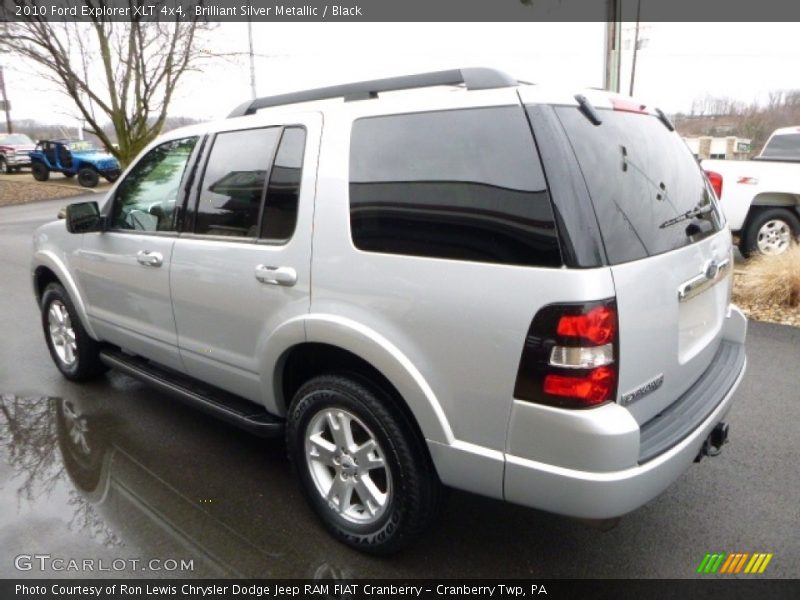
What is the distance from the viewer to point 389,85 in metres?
2.56

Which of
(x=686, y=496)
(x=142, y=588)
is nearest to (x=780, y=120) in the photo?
(x=686, y=496)

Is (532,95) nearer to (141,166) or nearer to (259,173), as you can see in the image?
(259,173)

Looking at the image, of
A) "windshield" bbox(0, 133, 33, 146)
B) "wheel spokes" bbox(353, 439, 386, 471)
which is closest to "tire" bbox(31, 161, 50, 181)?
"windshield" bbox(0, 133, 33, 146)

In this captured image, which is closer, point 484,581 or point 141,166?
point 484,581

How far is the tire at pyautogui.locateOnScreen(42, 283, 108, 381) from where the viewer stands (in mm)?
4289

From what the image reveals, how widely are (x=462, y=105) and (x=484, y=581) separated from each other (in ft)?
6.29

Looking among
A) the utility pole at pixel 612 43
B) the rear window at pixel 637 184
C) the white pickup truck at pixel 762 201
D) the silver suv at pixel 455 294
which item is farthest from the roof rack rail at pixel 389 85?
the utility pole at pixel 612 43

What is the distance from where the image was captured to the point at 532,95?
208 centimetres

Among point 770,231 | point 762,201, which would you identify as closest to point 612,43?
point 762,201

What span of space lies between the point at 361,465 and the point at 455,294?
0.92 meters

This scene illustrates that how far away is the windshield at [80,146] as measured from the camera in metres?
23.6

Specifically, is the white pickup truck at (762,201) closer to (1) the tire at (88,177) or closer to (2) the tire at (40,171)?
(1) the tire at (88,177)

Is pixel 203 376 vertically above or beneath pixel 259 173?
beneath

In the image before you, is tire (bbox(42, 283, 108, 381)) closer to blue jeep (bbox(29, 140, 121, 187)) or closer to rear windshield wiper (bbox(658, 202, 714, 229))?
rear windshield wiper (bbox(658, 202, 714, 229))
